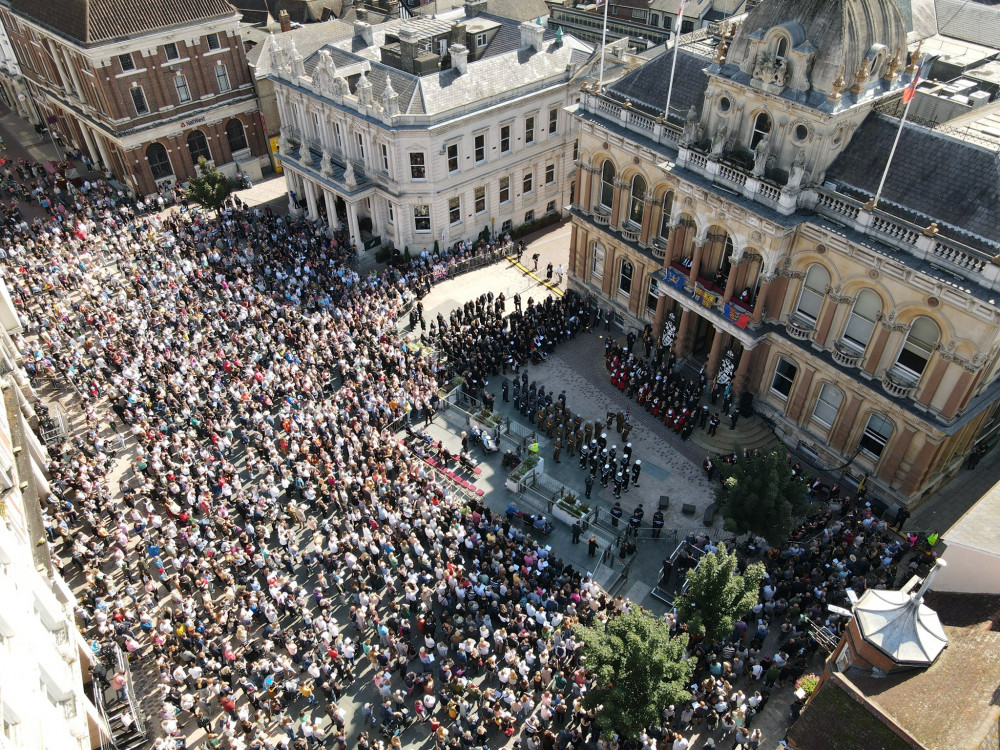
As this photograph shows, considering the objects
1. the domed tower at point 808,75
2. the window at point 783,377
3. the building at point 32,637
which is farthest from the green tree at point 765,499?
the building at point 32,637

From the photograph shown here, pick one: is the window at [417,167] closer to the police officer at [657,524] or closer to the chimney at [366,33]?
the chimney at [366,33]

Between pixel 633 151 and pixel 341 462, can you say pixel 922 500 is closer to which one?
pixel 633 151

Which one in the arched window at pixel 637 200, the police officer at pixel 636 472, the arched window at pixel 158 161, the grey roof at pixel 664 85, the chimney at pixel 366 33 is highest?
the grey roof at pixel 664 85

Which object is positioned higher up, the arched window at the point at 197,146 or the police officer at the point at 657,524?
the arched window at the point at 197,146

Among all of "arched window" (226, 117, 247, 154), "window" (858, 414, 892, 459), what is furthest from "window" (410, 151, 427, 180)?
"window" (858, 414, 892, 459)

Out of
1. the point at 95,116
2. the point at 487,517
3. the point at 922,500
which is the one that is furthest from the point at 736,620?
the point at 95,116

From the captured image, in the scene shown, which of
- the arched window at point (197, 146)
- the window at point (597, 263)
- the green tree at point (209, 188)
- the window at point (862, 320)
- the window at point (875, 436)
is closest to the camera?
the window at point (862, 320)

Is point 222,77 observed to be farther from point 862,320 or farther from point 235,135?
point 862,320
